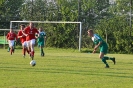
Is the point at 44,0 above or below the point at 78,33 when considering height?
above

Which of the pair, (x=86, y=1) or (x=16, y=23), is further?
(x=86, y=1)

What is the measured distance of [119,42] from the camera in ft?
144

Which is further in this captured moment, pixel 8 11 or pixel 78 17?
pixel 8 11

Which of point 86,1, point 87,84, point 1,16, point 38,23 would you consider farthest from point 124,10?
point 87,84

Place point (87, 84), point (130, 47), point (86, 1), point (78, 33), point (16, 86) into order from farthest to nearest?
point (86, 1) < point (78, 33) < point (130, 47) < point (87, 84) < point (16, 86)

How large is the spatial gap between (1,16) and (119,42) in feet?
51.7

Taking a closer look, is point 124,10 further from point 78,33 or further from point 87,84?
point 87,84

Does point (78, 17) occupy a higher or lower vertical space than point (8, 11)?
lower

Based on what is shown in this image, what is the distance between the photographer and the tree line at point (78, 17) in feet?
146

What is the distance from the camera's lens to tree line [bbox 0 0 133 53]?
4441cm

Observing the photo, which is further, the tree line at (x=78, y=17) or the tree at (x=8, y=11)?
the tree at (x=8, y=11)

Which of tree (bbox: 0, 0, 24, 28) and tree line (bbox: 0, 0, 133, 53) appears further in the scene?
tree (bbox: 0, 0, 24, 28)

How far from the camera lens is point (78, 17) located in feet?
159

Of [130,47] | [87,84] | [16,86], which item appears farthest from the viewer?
[130,47]
